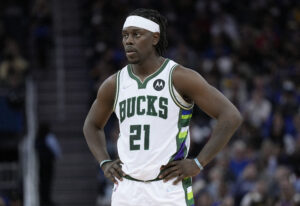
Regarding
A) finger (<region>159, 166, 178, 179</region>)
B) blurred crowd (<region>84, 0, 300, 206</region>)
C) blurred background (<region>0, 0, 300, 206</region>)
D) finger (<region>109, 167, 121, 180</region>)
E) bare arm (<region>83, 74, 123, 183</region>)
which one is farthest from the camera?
blurred background (<region>0, 0, 300, 206</region>)

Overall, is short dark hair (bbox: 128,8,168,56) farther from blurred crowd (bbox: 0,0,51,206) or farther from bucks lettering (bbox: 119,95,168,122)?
blurred crowd (bbox: 0,0,51,206)

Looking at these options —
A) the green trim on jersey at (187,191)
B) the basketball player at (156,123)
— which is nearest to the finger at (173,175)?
the basketball player at (156,123)

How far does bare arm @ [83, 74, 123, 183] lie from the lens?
19.1ft

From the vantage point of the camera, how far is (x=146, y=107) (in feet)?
18.2

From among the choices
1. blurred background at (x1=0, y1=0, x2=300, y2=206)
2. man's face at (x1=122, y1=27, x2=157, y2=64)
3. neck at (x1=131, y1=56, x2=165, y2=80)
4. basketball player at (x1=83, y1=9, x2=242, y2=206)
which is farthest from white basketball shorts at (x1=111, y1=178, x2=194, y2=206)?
blurred background at (x1=0, y1=0, x2=300, y2=206)

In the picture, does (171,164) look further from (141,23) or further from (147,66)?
(141,23)

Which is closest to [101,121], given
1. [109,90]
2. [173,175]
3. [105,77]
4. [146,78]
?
[109,90]

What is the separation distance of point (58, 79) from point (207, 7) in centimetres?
460

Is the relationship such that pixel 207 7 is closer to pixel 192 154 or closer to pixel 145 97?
pixel 192 154

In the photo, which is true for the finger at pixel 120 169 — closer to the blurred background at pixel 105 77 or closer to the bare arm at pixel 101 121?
the bare arm at pixel 101 121

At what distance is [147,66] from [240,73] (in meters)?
10.6

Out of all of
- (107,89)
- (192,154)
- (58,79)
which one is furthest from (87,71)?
(107,89)

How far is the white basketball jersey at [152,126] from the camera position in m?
5.50

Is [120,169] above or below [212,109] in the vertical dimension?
below
